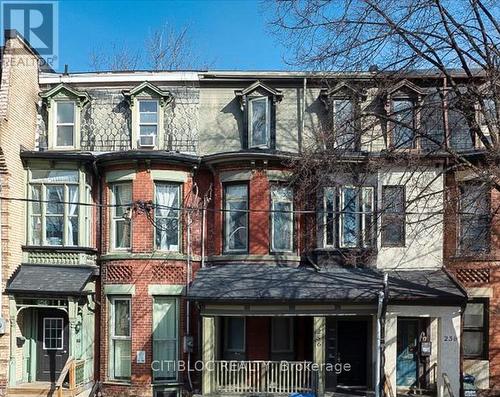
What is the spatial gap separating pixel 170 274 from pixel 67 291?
9.69 feet

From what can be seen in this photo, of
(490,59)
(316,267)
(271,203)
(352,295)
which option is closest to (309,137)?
(271,203)

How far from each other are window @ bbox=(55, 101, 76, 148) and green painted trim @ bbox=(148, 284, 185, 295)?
5.24 metres

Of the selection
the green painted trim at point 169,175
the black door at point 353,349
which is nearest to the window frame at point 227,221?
the green painted trim at point 169,175

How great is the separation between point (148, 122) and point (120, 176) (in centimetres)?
201

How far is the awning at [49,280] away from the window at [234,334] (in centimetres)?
434

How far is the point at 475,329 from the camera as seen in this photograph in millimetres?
18266

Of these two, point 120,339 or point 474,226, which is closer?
point 474,226

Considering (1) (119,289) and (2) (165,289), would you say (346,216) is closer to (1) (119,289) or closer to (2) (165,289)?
(2) (165,289)

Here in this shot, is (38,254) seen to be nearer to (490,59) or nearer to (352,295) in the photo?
(352,295)

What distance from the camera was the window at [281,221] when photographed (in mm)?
18922

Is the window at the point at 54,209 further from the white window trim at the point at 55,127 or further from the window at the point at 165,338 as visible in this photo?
the window at the point at 165,338

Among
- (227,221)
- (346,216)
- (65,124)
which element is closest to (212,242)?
(227,221)

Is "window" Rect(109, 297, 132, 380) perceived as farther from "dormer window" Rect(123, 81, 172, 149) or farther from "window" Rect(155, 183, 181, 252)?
"dormer window" Rect(123, 81, 172, 149)

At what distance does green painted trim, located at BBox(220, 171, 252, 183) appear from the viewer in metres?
18.9
